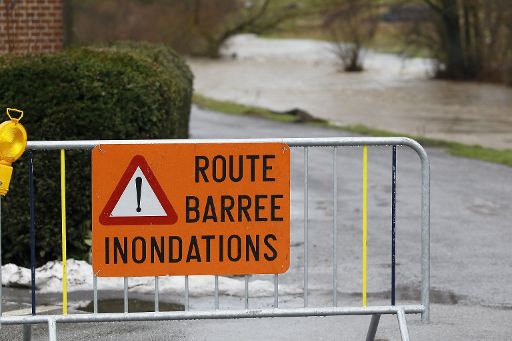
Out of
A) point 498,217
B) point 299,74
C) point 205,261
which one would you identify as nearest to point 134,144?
point 205,261

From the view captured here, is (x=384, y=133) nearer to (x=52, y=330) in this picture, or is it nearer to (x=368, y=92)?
(x=368, y=92)

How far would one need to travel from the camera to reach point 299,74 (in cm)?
5169

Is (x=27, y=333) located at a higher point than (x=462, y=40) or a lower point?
higher

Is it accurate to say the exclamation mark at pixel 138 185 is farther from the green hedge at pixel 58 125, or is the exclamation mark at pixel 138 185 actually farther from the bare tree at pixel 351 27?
the bare tree at pixel 351 27

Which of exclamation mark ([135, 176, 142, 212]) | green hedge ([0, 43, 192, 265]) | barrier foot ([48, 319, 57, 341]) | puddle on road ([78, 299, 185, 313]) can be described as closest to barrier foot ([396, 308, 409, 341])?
exclamation mark ([135, 176, 142, 212])

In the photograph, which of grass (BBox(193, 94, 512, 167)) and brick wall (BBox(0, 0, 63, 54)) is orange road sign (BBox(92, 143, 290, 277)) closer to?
brick wall (BBox(0, 0, 63, 54))

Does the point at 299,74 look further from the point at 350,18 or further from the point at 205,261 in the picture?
the point at 205,261

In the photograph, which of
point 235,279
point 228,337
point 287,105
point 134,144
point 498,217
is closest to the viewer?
point 134,144

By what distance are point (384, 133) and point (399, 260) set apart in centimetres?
1468

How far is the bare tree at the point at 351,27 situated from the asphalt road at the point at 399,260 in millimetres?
27350

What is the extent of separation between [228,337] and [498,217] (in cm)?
579

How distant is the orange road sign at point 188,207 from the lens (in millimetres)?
6770

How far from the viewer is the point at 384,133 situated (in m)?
24.9

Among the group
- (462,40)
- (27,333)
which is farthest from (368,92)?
(27,333)
